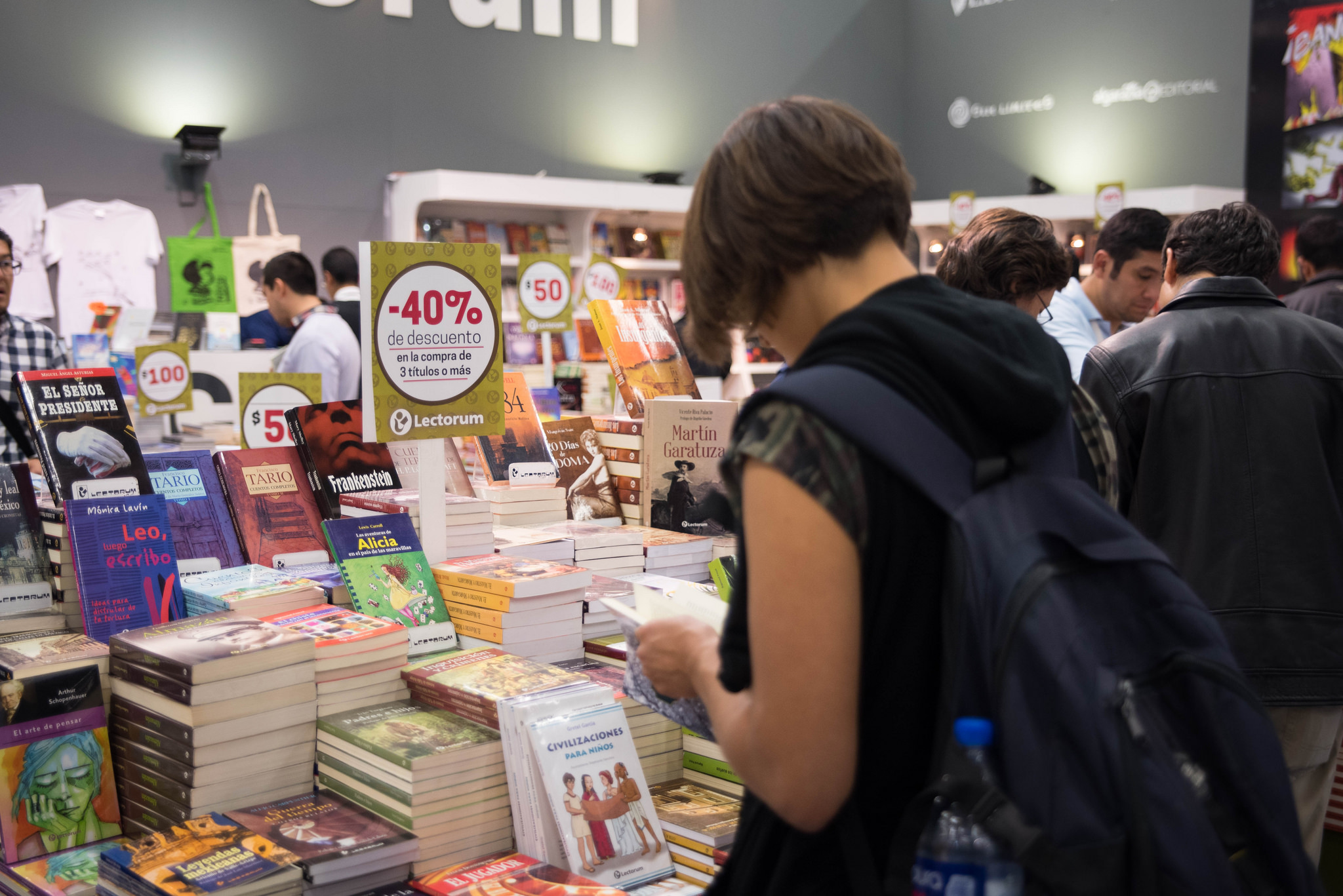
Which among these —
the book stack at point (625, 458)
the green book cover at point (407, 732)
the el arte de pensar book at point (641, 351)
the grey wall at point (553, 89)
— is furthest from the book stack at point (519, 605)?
the grey wall at point (553, 89)

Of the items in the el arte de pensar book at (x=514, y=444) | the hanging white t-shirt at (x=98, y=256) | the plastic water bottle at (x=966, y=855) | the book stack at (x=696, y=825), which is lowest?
the book stack at (x=696, y=825)

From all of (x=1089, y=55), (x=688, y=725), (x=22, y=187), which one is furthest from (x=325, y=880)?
(x=1089, y=55)

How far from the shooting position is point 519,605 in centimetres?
195

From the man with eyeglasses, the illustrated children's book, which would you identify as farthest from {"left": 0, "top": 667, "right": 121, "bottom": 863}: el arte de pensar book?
the man with eyeglasses

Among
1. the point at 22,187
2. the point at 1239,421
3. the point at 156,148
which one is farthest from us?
the point at 156,148

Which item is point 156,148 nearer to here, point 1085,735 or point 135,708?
point 135,708

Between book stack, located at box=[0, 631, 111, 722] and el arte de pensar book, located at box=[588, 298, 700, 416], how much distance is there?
149 cm

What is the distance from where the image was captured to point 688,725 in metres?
1.17

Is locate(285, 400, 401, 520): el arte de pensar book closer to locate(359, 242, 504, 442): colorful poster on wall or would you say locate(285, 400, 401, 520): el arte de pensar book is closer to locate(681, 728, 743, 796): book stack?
locate(359, 242, 504, 442): colorful poster on wall

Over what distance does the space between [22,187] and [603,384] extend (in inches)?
147

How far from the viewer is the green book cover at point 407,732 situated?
1551 millimetres

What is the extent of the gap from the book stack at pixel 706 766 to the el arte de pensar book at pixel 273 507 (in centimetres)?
98

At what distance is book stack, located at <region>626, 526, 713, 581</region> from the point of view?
2484 mm

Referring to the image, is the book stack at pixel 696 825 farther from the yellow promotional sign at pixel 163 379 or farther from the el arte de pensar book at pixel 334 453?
the yellow promotional sign at pixel 163 379
